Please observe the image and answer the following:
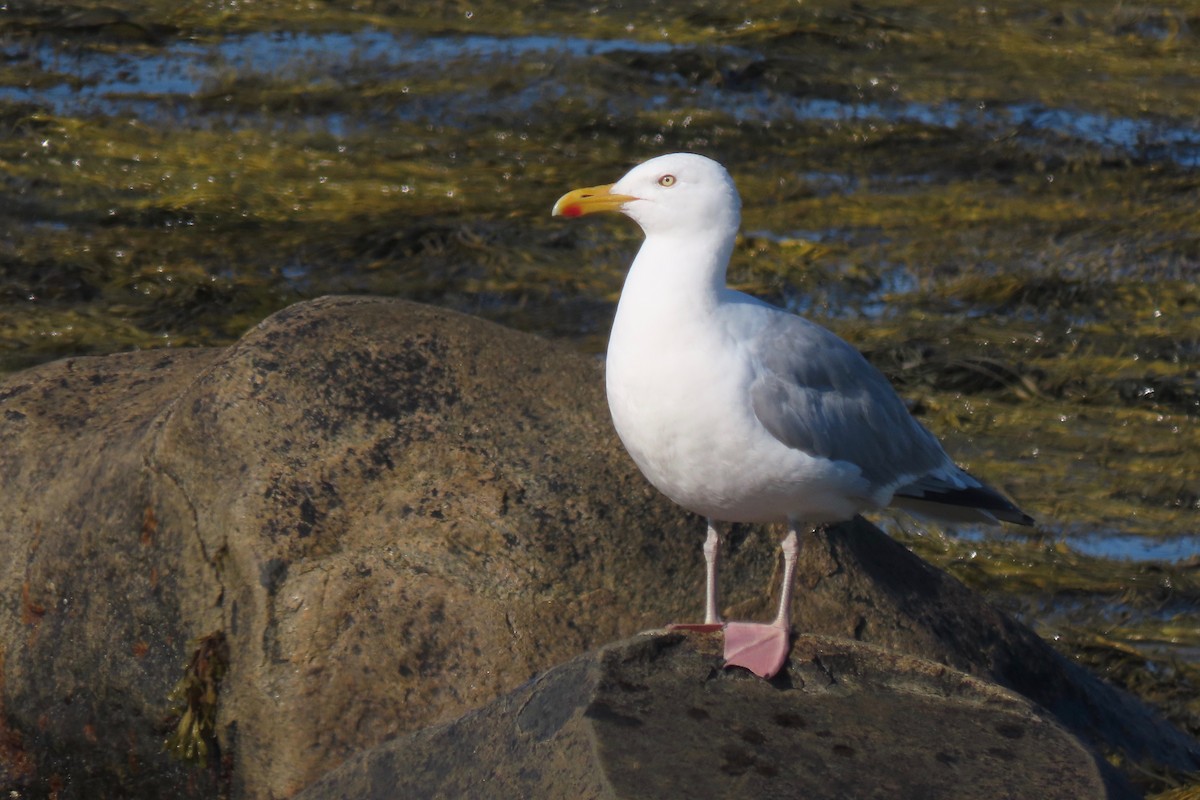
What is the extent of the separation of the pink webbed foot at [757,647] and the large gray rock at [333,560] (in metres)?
0.72

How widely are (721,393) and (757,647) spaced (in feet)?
2.24

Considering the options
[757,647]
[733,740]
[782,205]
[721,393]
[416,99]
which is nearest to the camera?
[733,740]

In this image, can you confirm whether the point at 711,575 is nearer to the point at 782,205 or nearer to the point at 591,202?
the point at 591,202

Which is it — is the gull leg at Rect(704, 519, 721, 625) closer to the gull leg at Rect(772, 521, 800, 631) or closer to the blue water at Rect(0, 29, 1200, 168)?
the gull leg at Rect(772, 521, 800, 631)

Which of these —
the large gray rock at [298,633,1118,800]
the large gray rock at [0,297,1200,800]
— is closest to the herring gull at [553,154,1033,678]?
the large gray rock at [298,633,1118,800]

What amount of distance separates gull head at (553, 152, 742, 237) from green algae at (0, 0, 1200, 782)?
10.2 ft

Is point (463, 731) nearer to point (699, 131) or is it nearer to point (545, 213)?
point (545, 213)

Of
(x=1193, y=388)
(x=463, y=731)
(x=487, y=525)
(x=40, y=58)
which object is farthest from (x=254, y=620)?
(x=40, y=58)

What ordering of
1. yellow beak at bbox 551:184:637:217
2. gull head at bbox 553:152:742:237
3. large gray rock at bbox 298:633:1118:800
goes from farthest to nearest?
yellow beak at bbox 551:184:637:217, gull head at bbox 553:152:742:237, large gray rock at bbox 298:633:1118:800

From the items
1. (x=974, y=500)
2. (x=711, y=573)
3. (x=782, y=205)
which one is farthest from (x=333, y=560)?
(x=782, y=205)

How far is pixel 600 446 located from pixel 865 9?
8994 millimetres

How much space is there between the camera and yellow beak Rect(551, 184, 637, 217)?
4.80 metres

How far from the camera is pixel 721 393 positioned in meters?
4.44

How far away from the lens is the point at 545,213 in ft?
34.0
